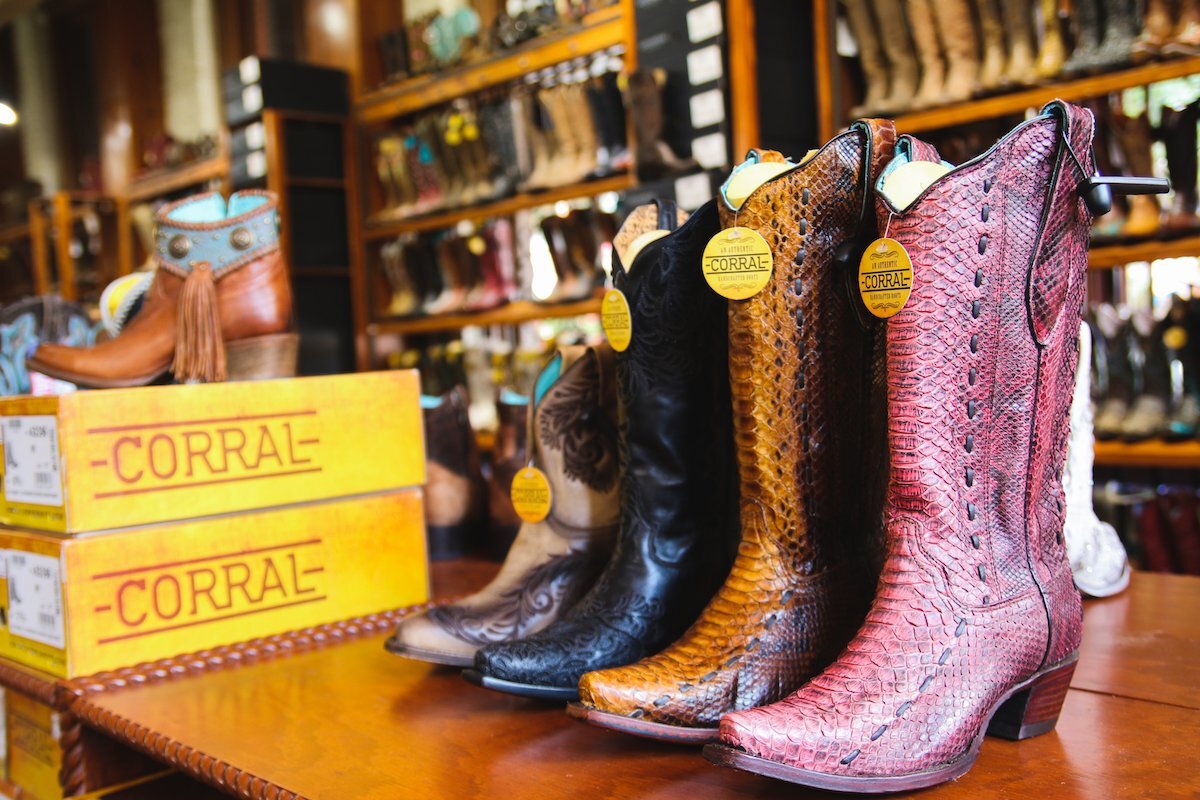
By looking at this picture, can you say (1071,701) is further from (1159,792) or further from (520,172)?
(520,172)

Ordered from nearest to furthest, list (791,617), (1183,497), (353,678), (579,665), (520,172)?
(791,617) → (579,665) → (353,678) → (1183,497) → (520,172)

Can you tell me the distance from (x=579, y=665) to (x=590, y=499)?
0.89 feet

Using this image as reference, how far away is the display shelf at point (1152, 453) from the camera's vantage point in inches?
118

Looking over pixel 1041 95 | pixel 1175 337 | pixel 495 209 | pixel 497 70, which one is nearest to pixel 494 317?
pixel 495 209

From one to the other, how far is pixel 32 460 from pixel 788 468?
3.36 feet

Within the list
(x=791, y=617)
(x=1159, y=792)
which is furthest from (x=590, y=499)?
(x=1159, y=792)

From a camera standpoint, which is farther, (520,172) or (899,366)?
(520,172)

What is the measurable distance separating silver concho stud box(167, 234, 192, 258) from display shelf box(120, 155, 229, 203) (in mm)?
4949

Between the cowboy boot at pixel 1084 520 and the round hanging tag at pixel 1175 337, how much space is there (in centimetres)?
194

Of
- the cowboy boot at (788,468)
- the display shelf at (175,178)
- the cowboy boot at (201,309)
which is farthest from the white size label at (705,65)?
the display shelf at (175,178)

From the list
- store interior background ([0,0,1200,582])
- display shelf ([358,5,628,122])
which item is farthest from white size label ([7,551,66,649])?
display shelf ([358,5,628,122])

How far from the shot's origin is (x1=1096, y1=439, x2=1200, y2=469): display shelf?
3000 mm

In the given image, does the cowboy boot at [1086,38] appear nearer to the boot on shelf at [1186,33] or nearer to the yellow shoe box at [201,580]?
the boot on shelf at [1186,33]

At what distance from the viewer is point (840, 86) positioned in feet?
12.1
